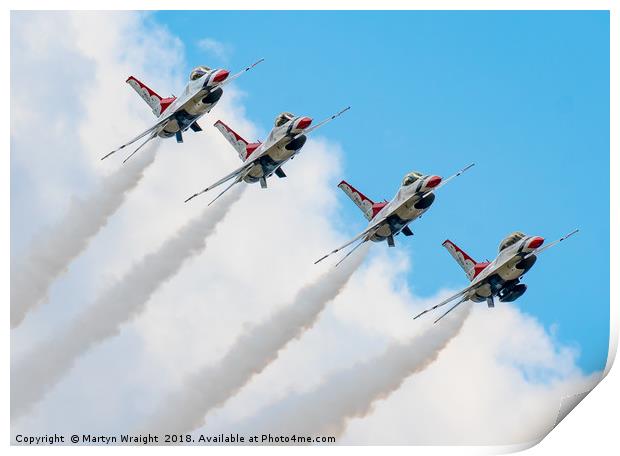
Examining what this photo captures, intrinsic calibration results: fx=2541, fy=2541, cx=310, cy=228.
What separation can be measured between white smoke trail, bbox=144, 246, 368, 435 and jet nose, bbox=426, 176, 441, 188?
354 cm

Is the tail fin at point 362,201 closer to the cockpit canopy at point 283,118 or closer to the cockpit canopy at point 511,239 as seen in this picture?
the cockpit canopy at point 283,118

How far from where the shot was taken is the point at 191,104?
288 ft

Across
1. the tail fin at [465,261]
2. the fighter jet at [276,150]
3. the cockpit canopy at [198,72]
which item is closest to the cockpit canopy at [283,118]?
the fighter jet at [276,150]

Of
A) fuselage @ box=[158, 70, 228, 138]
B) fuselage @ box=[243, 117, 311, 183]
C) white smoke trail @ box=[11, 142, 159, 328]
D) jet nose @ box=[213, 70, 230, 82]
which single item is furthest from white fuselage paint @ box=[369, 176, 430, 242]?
white smoke trail @ box=[11, 142, 159, 328]

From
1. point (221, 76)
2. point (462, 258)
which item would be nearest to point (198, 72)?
point (221, 76)

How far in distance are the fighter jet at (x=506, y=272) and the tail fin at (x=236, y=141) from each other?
8895 millimetres

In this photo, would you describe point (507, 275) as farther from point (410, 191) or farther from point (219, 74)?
point (219, 74)

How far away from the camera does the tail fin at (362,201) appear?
88.2 metres

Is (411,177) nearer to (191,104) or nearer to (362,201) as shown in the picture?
(362,201)

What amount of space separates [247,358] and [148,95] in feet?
33.2

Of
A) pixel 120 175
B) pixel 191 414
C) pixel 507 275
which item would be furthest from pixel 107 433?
pixel 507 275

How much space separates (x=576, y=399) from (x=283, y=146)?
43.3 feet

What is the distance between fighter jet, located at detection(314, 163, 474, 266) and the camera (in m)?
86.3

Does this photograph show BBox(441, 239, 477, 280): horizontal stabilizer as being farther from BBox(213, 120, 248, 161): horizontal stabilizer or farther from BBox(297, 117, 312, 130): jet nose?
BBox(213, 120, 248, 161): horizontal stabilizer
